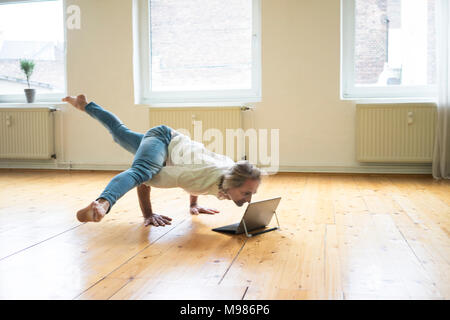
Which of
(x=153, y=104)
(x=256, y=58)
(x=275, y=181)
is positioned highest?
(x=256, y=58)

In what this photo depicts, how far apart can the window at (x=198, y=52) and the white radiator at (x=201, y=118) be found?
180 millimetres

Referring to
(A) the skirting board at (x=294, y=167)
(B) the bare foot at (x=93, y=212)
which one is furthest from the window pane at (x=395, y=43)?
(B) the bare foot at (x=93, y=212)

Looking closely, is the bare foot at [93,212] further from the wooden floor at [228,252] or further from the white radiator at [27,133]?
the white radiator at [27,133]

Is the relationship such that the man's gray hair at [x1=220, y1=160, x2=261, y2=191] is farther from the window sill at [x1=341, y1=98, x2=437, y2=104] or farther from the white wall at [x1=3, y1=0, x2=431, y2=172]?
the window sill at [x1=341, y1=98, x2=437, y2=104]

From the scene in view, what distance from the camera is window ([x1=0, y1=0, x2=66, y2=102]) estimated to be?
192 inches

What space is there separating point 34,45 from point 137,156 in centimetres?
370

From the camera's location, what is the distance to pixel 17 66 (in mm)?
5035

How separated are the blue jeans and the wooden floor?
0.23 metres

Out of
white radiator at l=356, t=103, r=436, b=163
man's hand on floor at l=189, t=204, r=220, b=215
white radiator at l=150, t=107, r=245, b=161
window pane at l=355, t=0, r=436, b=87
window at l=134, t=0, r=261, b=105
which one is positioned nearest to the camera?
man's hand on floor at l=189, t=204, r=220, b=215

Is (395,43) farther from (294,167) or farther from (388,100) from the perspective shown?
(294,167)

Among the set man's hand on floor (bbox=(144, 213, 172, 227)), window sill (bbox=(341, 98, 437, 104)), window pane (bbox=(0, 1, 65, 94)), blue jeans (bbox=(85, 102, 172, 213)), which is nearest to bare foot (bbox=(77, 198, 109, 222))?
blue jeans (bbox=(85, 102, 172, 213))

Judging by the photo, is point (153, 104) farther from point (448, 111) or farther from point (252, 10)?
point (448, 111)
